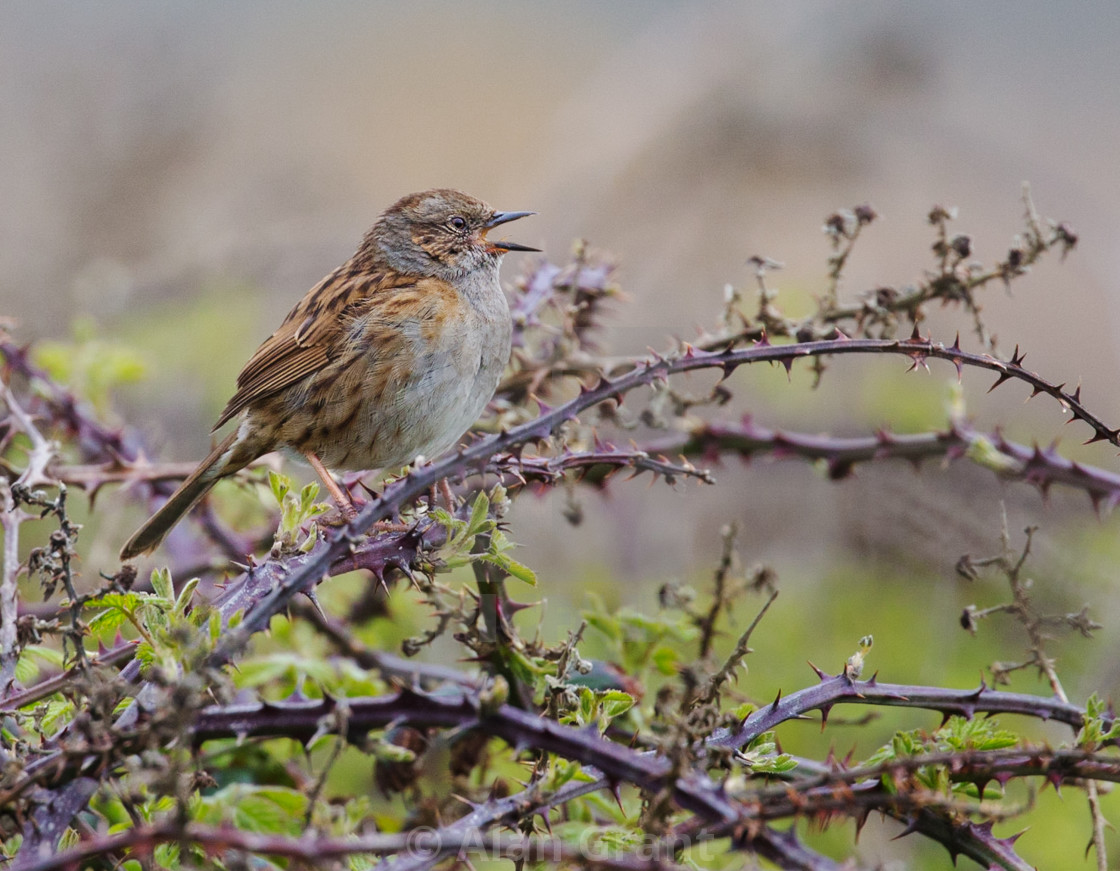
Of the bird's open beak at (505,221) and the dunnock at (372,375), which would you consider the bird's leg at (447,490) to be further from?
the bird's open beak at (505,221)

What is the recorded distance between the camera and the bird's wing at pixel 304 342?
406cm

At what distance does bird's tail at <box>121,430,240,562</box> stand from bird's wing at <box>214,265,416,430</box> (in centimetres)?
43

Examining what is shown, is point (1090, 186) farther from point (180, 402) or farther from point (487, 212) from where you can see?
point (180, 402)

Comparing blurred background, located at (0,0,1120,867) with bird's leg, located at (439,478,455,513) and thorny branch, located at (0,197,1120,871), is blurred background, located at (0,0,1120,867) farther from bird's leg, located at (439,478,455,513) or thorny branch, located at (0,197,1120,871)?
bird's leg, located at (439,478,455,513)

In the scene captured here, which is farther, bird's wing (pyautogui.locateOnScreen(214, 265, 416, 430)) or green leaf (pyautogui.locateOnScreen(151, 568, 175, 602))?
bird's wing (pyautogui.locateOnScreen(214, 265, 416, 430))

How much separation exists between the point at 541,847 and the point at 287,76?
505 inches

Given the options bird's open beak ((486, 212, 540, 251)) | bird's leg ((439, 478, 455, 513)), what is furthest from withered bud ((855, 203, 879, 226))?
bird's open beak ((486, 212, 540, 251))

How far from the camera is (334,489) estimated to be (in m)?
3.68

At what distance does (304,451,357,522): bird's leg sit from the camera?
3.27m

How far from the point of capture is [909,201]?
33.0 feet

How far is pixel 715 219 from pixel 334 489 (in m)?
3.73

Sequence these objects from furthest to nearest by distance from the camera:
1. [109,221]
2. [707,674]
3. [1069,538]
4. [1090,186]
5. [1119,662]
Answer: [1090,186], [109,221], [1069,538], [1119,662], [707,674]

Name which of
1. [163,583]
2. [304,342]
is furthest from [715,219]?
[163,583]

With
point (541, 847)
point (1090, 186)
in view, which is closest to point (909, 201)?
point (1090, 186)
